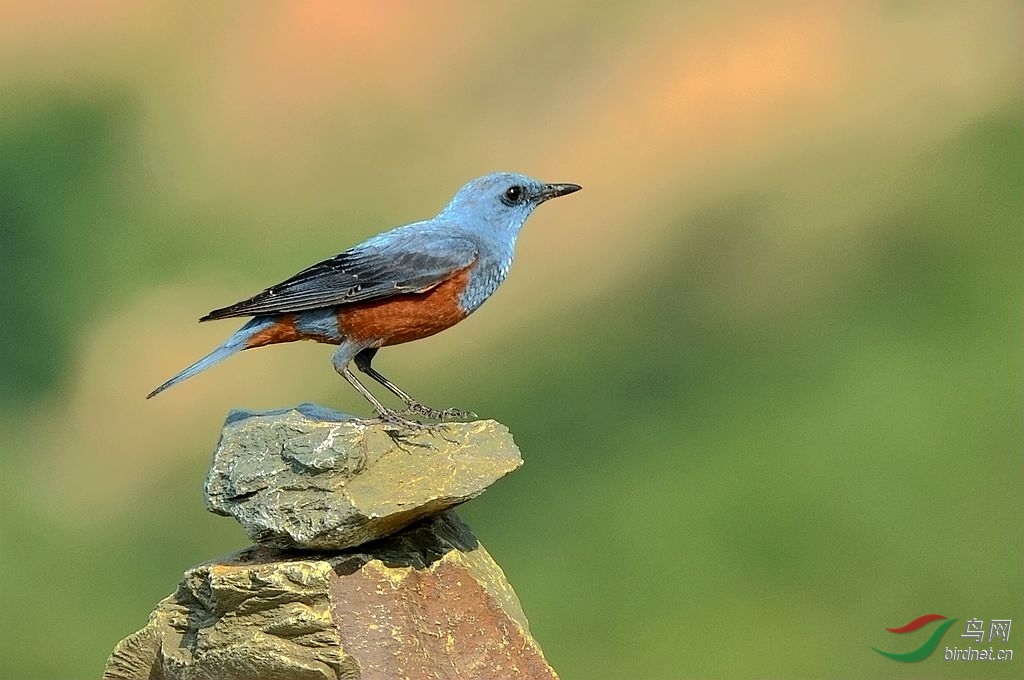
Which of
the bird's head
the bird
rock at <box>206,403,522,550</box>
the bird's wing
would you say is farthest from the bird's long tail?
the bird's head

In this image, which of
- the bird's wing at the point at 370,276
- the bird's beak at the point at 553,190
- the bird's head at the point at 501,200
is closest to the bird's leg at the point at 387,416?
the bird's wing at the point at 370,276

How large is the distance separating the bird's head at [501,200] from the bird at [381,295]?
0.04 m

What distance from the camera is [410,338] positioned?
268 inches

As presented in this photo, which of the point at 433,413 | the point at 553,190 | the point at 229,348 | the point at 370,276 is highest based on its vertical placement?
the point at 553,190

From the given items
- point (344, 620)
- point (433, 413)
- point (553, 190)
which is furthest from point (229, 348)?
point (553, 190)

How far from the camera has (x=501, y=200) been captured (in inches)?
277

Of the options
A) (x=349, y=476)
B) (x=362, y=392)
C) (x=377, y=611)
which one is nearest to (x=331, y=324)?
(x=362, y=392)

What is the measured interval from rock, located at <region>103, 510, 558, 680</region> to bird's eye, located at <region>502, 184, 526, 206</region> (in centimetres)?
Result: 196

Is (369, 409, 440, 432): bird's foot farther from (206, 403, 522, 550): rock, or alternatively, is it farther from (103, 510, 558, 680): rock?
(103, 510, 558, 680): rock

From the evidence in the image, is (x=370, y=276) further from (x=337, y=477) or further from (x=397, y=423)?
(x=337, y=477)

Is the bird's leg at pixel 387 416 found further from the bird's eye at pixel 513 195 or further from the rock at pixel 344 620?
the bird's eye at pixel 513 195

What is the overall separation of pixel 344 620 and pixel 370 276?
6.15 ft

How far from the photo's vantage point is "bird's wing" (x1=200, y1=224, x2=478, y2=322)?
658 centimetres

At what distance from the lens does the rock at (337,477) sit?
19.7ft
